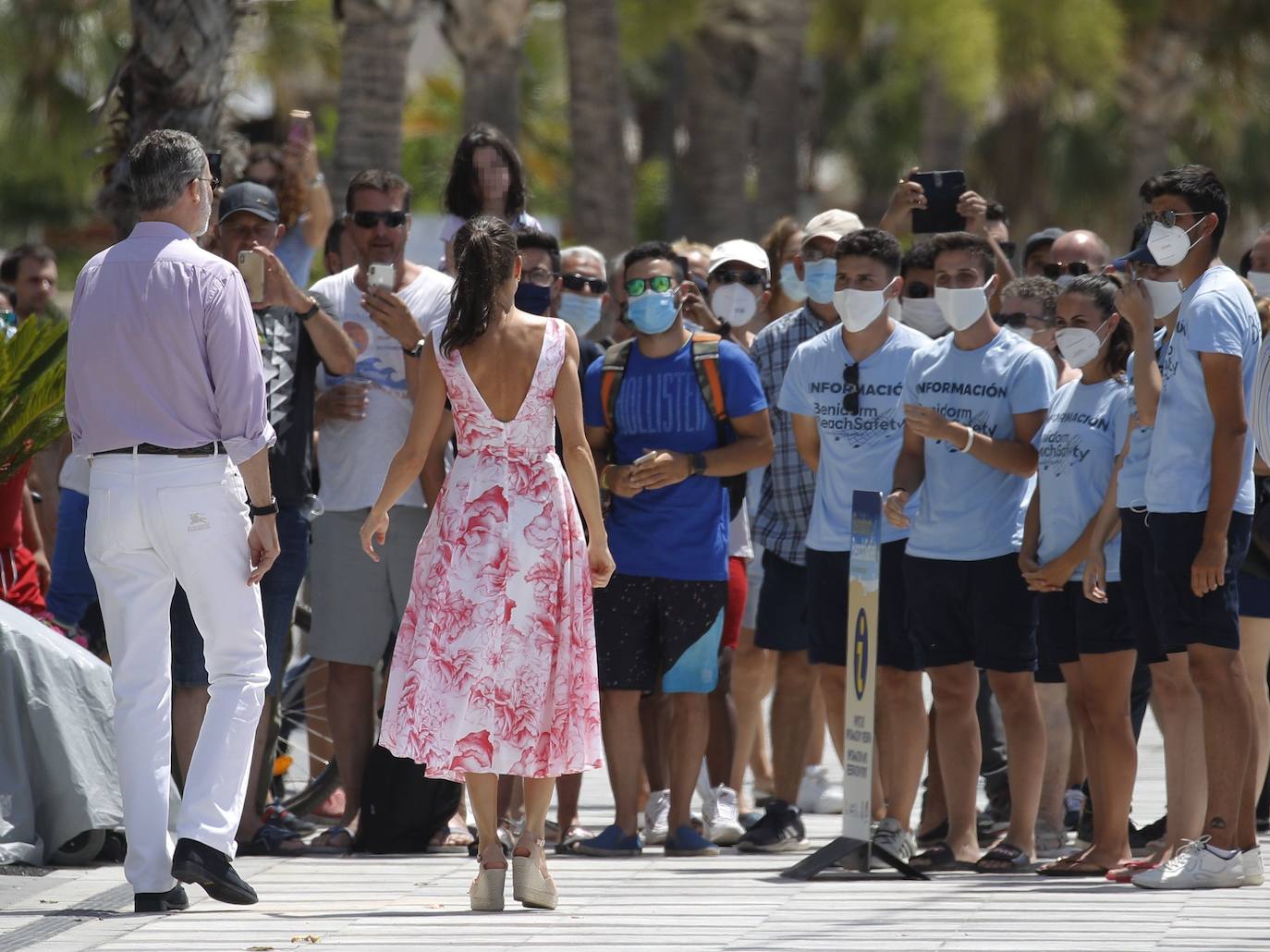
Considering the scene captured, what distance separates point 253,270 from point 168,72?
9.09ft

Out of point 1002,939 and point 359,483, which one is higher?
point 359,483

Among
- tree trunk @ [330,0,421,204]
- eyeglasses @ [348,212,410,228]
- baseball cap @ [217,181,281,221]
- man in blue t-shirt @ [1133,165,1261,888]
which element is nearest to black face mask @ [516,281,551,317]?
eyeglasses @ [348,212,410,228]

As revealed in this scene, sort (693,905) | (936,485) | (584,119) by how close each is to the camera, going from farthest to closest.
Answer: (584,119) → (936,485) → (693,905)

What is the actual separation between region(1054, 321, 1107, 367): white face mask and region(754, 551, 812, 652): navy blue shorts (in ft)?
5.04

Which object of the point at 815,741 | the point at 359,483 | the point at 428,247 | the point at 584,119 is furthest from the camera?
the point at 584,119

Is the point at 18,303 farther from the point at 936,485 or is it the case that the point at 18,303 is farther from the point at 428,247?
the point at 936,485

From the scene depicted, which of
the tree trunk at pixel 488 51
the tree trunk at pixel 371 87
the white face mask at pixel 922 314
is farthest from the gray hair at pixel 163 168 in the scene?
the tree trunk at pixel 488 51

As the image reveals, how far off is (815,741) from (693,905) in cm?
331

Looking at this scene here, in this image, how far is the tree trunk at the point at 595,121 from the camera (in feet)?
55.3

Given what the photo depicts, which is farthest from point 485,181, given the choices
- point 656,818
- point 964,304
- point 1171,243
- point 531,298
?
point 1171,243

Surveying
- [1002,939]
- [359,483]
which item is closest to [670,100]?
[359,483]

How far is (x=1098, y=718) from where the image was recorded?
725 centimetres

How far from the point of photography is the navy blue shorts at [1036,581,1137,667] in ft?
23.7

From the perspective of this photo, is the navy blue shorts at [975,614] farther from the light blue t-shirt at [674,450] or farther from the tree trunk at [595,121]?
the tree trunk at [595,121]
